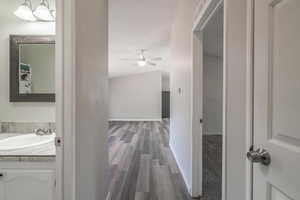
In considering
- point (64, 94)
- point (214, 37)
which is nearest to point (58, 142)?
point (64, 94)

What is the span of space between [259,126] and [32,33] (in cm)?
205

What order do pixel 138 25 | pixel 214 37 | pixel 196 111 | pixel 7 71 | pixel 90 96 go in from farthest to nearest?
pixel 214 37 → pixel 138 25 → pixel 196 111 → pixel 7 71 → pixel 90 96

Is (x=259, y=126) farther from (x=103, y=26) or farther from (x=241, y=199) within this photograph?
(x=103, y=26)

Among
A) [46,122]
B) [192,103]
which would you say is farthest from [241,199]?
[46,122]

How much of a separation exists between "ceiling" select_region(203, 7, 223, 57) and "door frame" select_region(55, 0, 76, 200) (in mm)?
2634

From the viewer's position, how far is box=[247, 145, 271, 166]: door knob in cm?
85

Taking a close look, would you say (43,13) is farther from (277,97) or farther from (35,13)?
(277,97)

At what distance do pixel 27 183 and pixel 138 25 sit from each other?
329 cm

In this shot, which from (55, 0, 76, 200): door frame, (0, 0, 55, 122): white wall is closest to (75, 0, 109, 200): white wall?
(55, 0, 76, 200): door frame

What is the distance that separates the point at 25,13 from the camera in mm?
1789

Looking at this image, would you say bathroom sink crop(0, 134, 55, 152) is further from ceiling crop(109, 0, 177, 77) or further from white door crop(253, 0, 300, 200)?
ceiling crop(109, 0, 177, 77)

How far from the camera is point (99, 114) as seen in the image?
6.05 feet

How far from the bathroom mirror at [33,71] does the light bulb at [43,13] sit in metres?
0.16

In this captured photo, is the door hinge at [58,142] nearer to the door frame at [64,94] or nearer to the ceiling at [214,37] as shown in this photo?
the door frame at [64,94]
